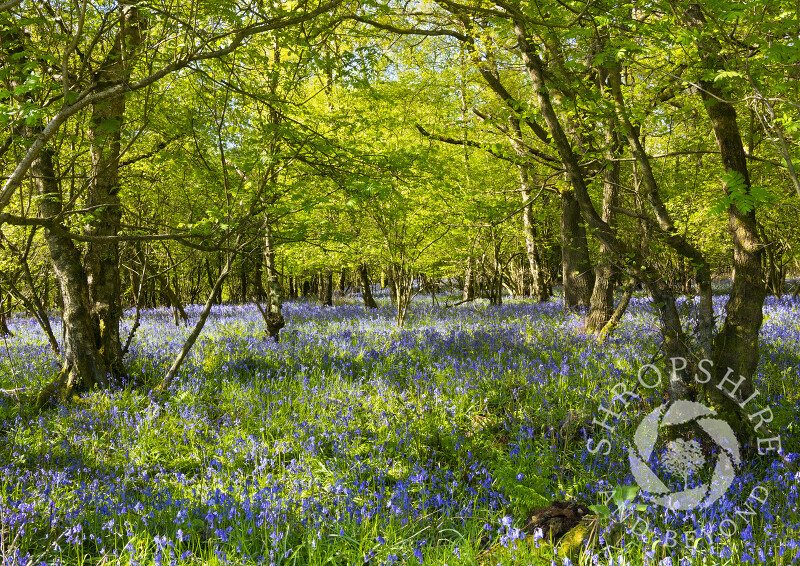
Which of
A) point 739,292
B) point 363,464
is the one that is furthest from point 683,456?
point 363,464

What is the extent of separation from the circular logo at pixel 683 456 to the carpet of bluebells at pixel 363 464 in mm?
107

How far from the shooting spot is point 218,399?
6152mm

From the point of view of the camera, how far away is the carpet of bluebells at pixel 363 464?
301 centimetres

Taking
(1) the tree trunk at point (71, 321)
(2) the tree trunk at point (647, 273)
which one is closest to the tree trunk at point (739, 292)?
(2) the tree trunk at point (647, 273)

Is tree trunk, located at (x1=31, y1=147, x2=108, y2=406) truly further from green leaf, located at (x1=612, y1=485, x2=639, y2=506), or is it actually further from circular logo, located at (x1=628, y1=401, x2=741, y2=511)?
circular logo, located at (x1=628, y1=401, x2=741, y2=511)

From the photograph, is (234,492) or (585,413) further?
(585,413)

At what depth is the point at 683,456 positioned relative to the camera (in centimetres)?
416

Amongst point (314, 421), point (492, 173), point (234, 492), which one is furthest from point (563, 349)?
point (492, 173)

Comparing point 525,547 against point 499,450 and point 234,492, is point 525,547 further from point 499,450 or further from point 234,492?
point 234,492

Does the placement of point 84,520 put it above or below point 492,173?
below

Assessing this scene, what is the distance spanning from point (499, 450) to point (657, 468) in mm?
1348

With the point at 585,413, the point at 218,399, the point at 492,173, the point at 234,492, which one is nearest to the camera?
the point at 234,492

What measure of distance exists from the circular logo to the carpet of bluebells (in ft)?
0.35

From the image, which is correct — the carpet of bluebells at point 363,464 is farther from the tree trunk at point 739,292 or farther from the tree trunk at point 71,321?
the tree trunk at point 739,292
